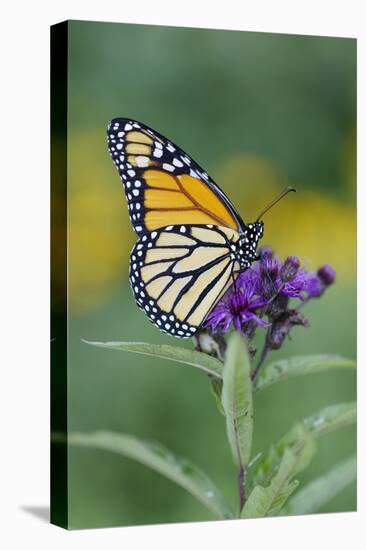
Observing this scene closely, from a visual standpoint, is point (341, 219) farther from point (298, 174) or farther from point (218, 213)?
point (218, 213)

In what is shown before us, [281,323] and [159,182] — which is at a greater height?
[159,182]

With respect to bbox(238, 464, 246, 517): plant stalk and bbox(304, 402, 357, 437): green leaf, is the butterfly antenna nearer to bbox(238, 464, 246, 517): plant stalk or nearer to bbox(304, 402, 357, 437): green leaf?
bbox(304, 402, 357, 437): green leaf

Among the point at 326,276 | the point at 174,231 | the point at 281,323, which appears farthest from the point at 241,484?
the point at 174,231

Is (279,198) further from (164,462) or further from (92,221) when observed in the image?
(164,462)

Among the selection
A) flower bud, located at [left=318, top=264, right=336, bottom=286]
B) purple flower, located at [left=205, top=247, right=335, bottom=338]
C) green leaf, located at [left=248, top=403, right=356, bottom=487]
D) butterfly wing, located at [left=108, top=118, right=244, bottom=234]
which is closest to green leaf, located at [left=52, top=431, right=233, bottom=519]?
green leaf, located at [left=248, top=403, right=356, bottom=487]

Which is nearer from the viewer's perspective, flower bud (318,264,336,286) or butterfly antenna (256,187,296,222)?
flower bud (318,264,336,286)

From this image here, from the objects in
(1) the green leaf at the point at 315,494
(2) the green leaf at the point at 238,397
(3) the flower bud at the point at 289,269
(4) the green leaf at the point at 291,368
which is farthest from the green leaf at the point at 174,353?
(1) the green leaf at the point at 315,494
